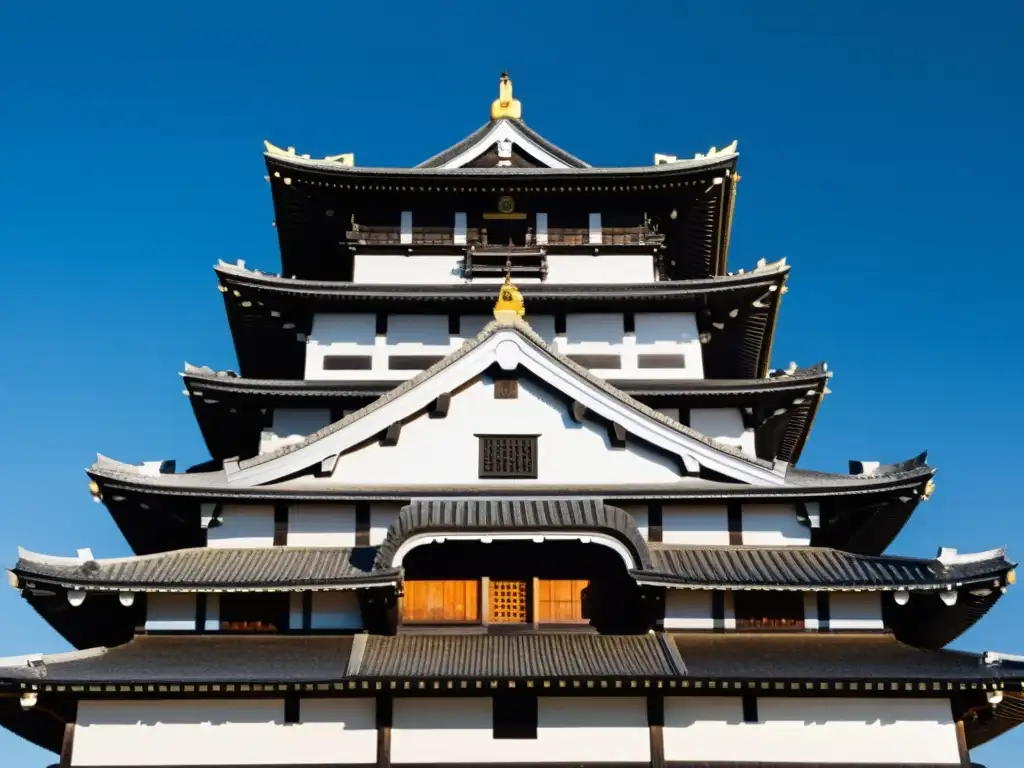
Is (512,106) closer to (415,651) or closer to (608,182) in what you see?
(608,182)

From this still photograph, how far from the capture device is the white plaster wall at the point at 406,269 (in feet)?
105

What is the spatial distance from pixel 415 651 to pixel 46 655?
22.7 feet

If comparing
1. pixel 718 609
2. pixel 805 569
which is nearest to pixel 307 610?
pixel 718 609

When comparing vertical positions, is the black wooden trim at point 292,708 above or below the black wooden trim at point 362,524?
below

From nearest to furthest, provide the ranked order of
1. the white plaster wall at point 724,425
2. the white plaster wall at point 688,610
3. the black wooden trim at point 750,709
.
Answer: the black wooden trim at point 750,709
the white plaster wall at point 688,610
the white plaster wall at point 724,425

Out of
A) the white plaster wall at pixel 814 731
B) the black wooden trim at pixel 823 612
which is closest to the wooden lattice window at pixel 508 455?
the white plaster wall at pixel 814 731

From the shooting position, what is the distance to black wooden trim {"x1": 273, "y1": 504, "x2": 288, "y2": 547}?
2406 cm

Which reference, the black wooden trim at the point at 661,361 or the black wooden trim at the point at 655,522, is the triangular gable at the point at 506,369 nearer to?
the black wooden trim at the point at 655,522

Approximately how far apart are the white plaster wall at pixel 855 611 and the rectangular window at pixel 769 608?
65 cm

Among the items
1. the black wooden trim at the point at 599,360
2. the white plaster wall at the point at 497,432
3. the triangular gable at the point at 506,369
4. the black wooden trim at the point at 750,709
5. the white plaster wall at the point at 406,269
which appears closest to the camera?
the black wooden trim at the point at 750,709

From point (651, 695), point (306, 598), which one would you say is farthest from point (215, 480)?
point (651, 695)

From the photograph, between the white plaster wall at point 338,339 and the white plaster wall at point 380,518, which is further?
the white plaster wall at point 338,339

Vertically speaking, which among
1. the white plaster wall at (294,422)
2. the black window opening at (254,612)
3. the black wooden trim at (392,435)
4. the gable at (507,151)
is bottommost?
the black window opening at (254,612)

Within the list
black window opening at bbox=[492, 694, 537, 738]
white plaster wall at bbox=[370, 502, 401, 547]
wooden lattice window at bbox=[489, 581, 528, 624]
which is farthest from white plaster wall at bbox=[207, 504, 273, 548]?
black window opening at bbox=[492, 694, 537, 738]
